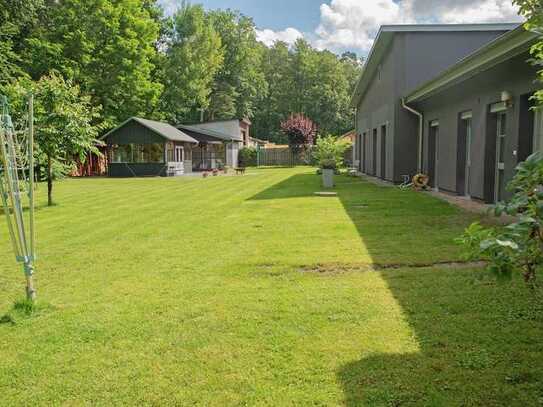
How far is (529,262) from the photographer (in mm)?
2398

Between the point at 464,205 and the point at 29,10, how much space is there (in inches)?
1061

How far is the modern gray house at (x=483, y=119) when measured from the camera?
834cm

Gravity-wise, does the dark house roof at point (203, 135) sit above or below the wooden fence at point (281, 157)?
above

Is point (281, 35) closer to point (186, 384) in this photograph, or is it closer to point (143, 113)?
point (143, 113)

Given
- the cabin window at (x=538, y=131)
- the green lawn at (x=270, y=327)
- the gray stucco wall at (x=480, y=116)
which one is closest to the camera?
the green lawn at (x=270, y=327)

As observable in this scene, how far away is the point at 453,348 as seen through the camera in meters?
3.29

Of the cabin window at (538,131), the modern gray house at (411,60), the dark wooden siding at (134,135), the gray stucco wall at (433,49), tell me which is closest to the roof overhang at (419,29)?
the modern gray house at (411,60)

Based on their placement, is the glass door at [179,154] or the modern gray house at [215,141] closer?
the glass door at [179,154]

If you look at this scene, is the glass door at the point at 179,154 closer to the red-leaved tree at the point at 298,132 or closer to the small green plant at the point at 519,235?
the red-leaved tree at the point at 298,132

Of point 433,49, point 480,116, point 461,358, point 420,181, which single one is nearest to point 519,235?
point 461,358

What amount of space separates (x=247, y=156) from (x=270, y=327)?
4037 centimetres

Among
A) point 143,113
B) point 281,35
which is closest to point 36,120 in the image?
point 143,113

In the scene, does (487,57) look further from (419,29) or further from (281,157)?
(281,157)

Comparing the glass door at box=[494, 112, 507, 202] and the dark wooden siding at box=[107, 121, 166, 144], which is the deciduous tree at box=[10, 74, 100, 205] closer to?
the glass door at box=[494, 112, 507, 202]
